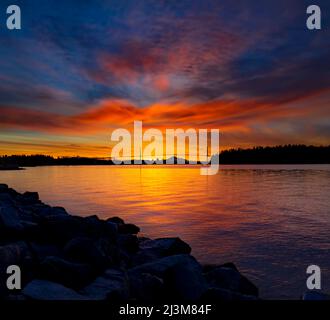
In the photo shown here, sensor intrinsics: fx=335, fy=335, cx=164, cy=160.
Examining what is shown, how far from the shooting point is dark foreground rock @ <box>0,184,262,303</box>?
596cm

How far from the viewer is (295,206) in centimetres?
2359

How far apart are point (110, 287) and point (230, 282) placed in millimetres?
3011

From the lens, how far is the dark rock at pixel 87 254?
7339 millimetres

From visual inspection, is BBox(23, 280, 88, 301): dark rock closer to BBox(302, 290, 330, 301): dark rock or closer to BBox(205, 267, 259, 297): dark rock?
BBox(205, 267, 259, 297): dark rock

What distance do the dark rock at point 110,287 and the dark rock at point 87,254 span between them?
1.68 feet

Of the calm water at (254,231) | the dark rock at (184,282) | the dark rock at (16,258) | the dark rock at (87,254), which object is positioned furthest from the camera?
the calm water at (254,231)

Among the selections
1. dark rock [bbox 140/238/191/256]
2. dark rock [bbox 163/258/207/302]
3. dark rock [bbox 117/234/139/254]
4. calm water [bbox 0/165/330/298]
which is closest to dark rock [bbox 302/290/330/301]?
dark rock [bbox 163/258/207/302]

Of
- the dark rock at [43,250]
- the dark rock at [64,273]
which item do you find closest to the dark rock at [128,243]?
the dark rock at [43,250]

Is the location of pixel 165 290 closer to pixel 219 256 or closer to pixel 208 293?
pixel 208 293

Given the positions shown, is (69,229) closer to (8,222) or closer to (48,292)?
(8,222)

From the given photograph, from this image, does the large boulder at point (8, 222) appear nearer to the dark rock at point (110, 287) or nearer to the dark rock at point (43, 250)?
the dark rock at point (43, 250)

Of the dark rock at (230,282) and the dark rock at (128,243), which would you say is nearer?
the dark rock at (230,282)

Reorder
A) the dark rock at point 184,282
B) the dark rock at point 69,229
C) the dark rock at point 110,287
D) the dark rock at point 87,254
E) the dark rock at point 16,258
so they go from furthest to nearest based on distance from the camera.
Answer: the dark rock at point 69,229
the dark rock at point 87,254
the dark rock at point 184,282
the dark rock at point 16,258
the dark rock at point 110,287
